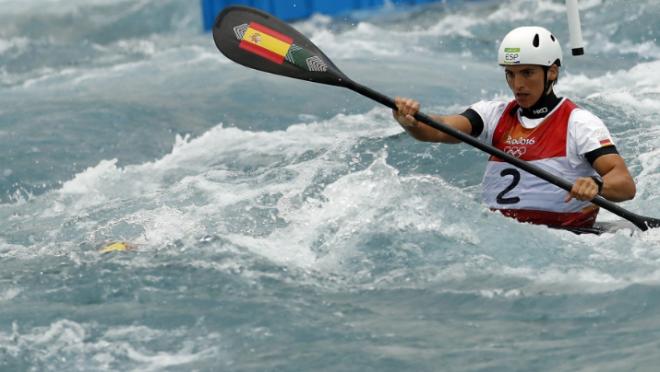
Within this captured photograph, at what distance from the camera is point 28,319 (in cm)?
559

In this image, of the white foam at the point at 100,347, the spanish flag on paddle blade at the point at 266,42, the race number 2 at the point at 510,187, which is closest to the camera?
the white foam at the point at 100,347

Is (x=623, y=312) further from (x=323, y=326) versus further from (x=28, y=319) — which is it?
(x=28, y=319)

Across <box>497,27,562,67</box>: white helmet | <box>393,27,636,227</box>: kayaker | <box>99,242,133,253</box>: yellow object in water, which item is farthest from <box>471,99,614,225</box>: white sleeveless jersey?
<box>99,242,133,253</box>: yellow object in water

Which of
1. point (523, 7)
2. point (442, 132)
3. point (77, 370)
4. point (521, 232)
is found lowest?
point (77, 370)

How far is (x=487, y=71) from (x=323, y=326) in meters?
7.36

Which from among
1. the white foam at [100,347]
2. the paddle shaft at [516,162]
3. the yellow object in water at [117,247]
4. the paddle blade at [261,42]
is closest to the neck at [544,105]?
the paddle shaft at [516,162]

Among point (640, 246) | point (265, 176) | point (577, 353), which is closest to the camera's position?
point (577, 353)

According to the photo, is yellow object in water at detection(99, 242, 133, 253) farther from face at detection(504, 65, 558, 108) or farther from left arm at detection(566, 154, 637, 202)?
left arm at detection(566, 154, 637, 202)

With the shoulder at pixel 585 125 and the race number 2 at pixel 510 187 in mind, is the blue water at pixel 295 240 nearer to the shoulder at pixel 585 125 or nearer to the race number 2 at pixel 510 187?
the race number 2 at pixel 510 187

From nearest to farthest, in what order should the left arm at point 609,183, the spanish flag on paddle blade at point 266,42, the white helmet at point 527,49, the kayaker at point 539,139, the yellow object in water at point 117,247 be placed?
the left arm at point 609,183, the kayaker at point 539,139, the white helmet at point 527,49, the yellow object in water at point 117,247, the spanish flag on paddle blade at point 266,42

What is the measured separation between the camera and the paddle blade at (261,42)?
6.72m

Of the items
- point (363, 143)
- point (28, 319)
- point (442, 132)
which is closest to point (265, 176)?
point (363, 143)

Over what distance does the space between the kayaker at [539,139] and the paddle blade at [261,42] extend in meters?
0.89

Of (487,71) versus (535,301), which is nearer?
(535,301)
